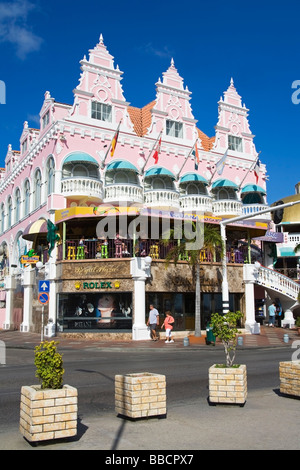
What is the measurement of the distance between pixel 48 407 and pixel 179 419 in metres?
2.33

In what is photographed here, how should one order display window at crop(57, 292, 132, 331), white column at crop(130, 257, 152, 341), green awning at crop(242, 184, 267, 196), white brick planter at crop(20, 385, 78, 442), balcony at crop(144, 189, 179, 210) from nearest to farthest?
white brick planter at crop(20, 385, 78, 442), white column at crop(130, 257, 152, 341), display window at crop(57, 292, 132, 331), balcony at crop(144, 189, 179, 210), green awning at crop(242, 184, 267, 196)

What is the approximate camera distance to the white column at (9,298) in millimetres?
35378

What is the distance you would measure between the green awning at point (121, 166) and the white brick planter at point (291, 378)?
71.8 feet

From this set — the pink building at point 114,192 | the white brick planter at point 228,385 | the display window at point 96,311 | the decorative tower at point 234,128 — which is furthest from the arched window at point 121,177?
the white brick planter at point 228,385

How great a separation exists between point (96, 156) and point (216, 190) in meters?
9.61

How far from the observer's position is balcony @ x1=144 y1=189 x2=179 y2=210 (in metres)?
30.0

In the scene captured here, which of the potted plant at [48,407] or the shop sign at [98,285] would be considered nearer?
the potted plant at [48,407]

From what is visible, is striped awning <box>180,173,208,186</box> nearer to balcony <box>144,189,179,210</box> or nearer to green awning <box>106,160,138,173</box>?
balcony <box>144,189,179,210</box>

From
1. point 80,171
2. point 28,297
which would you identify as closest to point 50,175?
point 80,171

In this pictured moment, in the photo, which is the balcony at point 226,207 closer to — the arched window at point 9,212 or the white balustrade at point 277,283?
the white balustrade at point 277,283

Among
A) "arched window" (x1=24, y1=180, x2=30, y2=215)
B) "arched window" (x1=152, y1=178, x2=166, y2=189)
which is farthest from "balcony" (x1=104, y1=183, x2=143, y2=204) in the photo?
"arched window" (x1=24, y1=180, x2=30, y2=215)

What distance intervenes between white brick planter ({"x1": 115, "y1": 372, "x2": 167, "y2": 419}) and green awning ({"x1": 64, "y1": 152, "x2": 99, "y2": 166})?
22214mm
